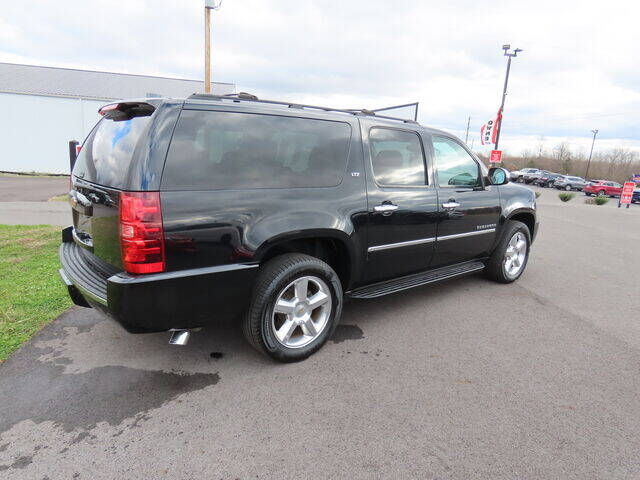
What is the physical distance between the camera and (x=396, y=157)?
370 centimetres

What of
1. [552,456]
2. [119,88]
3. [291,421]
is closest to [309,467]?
[291,421]

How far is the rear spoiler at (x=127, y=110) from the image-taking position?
2.59 meters

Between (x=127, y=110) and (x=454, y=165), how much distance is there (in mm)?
3114

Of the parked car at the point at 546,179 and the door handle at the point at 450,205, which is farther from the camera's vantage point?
the parked car at the point at 546,179

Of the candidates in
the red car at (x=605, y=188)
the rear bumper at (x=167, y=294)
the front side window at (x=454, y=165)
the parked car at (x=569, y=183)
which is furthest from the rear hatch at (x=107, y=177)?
the parked car at (x=569, y=183)

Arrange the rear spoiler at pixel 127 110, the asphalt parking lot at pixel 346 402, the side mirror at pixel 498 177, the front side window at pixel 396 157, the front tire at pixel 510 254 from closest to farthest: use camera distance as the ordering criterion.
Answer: the asphalt parking lot at pixel 346 402, the rear spoiler at pixel 127 110, the front side window at pixel 396 157, the side mirror at pixel 498 177, the front tire at pixel 510 254

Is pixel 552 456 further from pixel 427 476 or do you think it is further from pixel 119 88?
pixel 119 88

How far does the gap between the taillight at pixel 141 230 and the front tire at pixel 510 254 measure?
159 inches

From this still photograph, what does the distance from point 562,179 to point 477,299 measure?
1682 inches

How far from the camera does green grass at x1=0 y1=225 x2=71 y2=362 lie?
11.2 ft

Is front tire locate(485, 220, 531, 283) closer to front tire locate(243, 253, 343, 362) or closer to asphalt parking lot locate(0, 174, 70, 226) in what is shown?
front tire locate(243, 253, 343, 362)

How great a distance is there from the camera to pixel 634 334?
3793mm

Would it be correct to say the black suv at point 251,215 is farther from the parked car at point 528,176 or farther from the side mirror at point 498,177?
the parked car at point 528,176

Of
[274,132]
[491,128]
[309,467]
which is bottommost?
[309,467]
